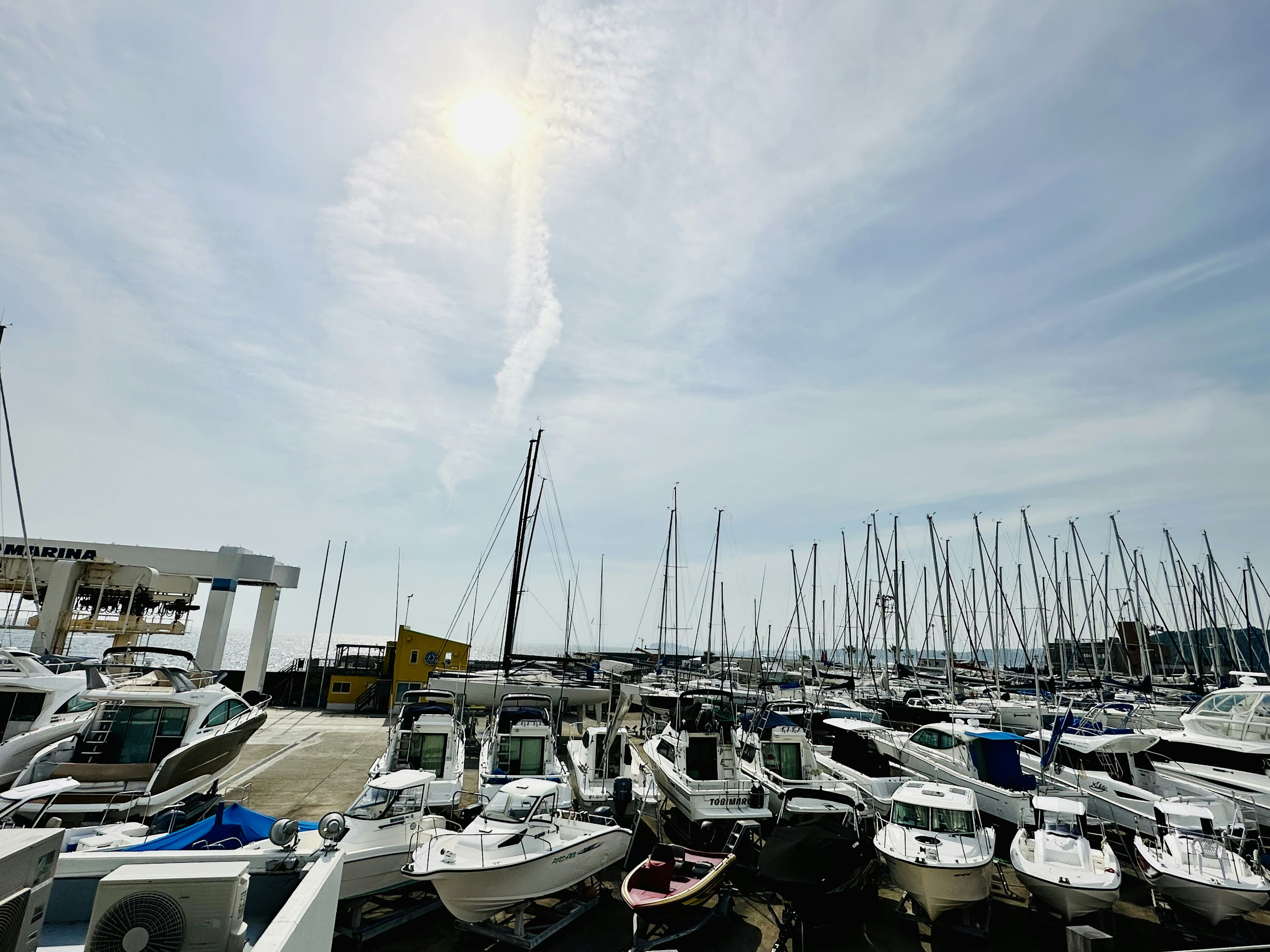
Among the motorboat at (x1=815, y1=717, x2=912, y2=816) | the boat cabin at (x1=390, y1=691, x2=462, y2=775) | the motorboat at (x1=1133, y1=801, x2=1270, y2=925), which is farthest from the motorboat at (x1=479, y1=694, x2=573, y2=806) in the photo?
the motorboat at (x1=1133, y1=801, x2=1270, y2=925)

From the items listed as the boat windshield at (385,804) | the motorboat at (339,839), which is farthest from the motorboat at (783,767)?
the motorboat at (339,839)

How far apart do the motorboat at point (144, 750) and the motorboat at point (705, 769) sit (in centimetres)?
994

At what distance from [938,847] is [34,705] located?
18334 mm

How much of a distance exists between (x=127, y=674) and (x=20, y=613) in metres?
16.5

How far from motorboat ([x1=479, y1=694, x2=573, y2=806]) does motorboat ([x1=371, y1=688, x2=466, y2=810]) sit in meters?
0.61

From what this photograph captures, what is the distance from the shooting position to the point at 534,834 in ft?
33.7

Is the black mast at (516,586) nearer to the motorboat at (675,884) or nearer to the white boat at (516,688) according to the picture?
the white boat at (516,688)

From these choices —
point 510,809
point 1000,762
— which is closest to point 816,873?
point 510,809

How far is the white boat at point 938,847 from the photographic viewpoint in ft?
33.6

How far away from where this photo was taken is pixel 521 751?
1470 cm

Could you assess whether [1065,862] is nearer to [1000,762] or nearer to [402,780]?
[1000,762]

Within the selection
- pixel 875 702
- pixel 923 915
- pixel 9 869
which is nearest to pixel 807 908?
pixel 923 915

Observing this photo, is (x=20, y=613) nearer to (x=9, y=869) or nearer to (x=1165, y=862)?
(x=9, y=869)

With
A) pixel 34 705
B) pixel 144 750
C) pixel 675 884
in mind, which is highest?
pixel 34 705
